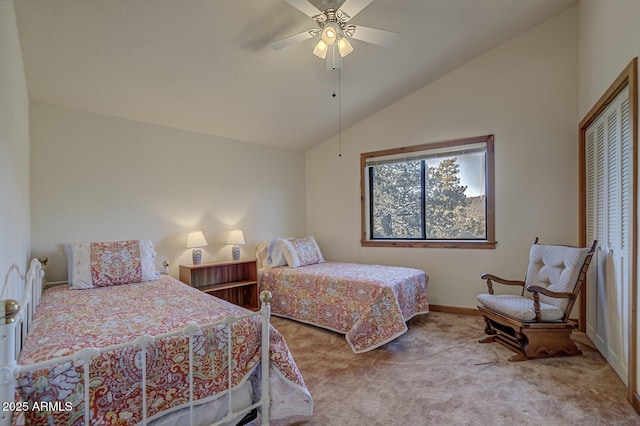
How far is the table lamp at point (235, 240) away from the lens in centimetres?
396

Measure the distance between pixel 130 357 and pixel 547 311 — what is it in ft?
9.81

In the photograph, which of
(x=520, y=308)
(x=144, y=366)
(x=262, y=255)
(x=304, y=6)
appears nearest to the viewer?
(x=144, y=366)

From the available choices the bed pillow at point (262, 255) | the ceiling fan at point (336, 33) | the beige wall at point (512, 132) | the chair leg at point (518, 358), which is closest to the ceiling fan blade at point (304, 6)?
the ceiling fan at point (336, 33)

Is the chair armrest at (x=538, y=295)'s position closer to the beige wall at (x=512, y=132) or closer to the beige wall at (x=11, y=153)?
the beige wall at (x=512, y=132)

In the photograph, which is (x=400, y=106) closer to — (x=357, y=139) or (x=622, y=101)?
(x=357, y=139)

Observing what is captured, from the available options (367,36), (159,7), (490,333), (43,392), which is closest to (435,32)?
(367,36)

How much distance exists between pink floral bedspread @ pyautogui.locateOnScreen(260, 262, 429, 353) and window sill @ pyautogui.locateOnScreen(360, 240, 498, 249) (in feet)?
1.59

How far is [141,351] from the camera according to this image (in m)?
1.38

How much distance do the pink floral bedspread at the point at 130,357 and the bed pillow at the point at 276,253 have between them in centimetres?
195

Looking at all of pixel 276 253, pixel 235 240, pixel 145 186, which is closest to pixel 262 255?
pixel 276 253

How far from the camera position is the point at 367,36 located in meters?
2.47

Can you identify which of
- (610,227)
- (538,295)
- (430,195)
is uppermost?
(430,195)

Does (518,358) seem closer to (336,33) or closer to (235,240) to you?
(336,33)

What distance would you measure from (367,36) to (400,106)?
1978 millimetres
